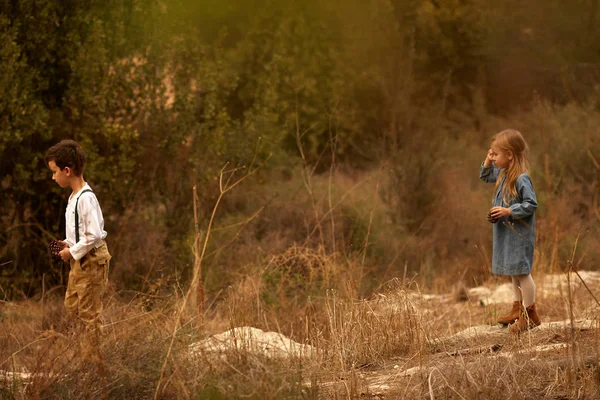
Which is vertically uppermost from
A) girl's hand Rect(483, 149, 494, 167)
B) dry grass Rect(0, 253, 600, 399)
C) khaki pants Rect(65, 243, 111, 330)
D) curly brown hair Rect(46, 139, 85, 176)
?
curly brown hair Rect(46, 139, 85, 176)

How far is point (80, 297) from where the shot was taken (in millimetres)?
5086

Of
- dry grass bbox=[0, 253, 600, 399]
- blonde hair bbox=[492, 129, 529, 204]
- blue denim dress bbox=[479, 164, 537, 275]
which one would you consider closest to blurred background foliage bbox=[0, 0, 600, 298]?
blue denim dress bbox=[479, 164, 537, 275]

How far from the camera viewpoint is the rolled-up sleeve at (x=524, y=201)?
583 cm

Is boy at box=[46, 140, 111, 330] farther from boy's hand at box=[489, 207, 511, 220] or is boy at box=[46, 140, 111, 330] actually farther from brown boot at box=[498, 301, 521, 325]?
brown boot at box=[498, 301, 521, 325]

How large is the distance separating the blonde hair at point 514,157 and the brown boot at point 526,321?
31.5 inches

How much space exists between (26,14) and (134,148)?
6.20ft

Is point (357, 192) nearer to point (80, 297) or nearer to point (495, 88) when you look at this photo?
point (80, 297)

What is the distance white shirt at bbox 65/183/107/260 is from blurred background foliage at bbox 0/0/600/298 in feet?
3.05

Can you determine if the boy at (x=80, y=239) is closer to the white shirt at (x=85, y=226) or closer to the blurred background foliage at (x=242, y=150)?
the white shirt at (x=85, y=226)

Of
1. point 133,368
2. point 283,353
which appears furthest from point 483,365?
point 133,368

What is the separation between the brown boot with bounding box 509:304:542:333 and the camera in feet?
19.1

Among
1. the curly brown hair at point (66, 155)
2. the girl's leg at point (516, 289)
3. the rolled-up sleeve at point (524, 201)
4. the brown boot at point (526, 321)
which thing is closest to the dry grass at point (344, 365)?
the brown boot at point (526, 321)

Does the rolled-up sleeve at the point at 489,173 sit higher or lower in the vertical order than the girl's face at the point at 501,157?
lower

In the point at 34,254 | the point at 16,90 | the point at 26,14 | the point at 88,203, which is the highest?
the point at 26,14
